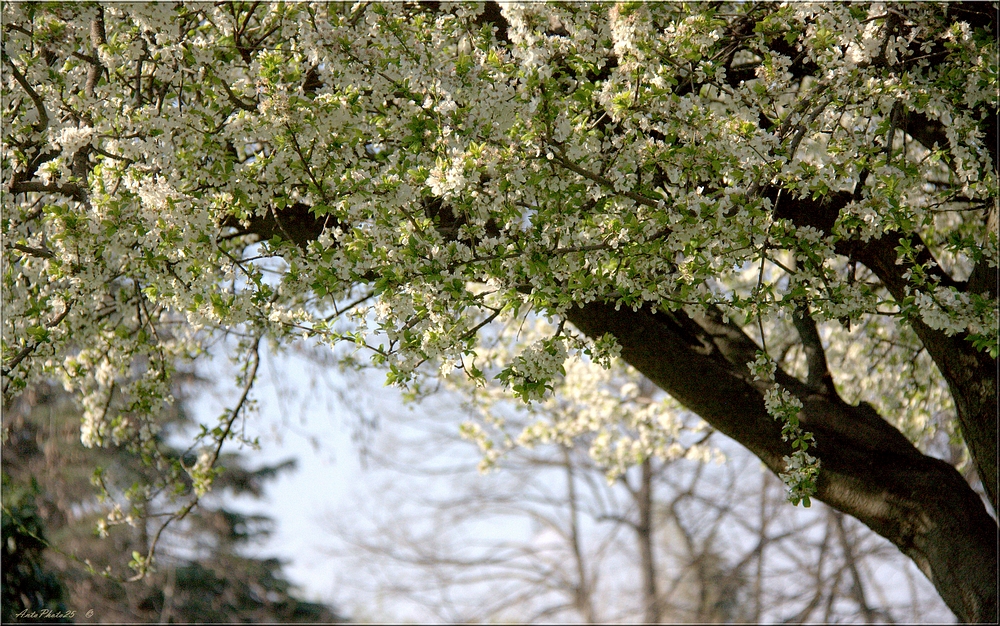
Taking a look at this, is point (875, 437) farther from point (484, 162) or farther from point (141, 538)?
point (141, 538)

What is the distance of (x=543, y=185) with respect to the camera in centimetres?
367

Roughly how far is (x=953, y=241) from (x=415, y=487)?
14.7 metres

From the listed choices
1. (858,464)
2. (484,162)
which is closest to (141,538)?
(858,464)

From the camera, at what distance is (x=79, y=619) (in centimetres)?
1337

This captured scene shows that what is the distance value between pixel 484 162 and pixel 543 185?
41 centimetres

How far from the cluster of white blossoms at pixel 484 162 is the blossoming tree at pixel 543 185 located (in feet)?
0.05

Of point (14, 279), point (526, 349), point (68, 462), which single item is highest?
point (68, 462)

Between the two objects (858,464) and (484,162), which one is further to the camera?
(858,464)

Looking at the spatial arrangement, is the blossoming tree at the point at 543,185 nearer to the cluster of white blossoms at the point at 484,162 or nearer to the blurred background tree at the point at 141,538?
the cluster of white blossoms at the point at 484,162

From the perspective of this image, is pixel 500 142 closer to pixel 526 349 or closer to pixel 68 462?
pixel 526 349

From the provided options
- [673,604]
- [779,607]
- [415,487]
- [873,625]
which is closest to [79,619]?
[415,487]

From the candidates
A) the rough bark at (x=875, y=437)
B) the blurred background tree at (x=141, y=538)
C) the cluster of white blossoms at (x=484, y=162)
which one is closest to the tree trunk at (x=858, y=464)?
the rough bark at (x=875, y=437)

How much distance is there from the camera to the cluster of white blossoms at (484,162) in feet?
11.3

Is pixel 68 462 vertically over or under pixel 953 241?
over
